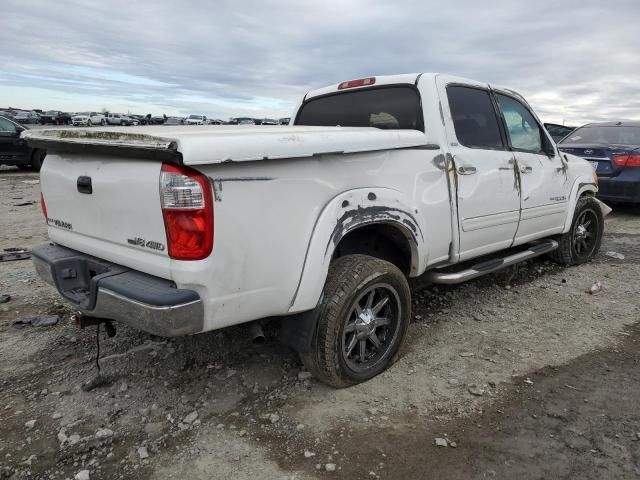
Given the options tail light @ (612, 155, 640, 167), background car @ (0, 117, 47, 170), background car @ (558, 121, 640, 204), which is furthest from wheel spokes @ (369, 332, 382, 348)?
background car @ (0, 117, 47, 170)

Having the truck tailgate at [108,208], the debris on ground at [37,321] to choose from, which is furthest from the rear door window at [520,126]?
the debris on ground at [37,321]

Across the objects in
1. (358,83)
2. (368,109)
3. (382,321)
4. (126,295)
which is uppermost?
(358,83)

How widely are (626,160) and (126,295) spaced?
7.79 meters

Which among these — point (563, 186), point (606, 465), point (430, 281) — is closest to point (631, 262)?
point (563, 186)

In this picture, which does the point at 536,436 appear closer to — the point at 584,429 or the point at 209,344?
the point at 584,429

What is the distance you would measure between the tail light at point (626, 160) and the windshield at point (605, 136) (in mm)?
569

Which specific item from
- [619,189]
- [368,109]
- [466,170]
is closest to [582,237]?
[619,189]

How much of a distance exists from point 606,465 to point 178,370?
243 cm

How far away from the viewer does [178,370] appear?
10.8 ft

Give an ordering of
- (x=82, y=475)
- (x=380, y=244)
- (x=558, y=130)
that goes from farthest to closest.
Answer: (x=558, y=130) < (x=380, y=244) < (x=82, y=475)

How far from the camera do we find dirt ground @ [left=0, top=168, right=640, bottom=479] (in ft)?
8.08

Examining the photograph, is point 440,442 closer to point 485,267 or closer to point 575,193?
point 485,267

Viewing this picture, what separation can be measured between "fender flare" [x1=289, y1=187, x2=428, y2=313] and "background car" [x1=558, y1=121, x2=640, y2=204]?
233 inches

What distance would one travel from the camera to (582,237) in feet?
19.1
